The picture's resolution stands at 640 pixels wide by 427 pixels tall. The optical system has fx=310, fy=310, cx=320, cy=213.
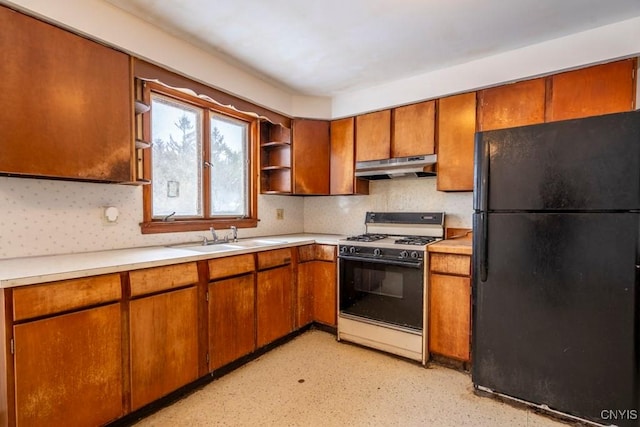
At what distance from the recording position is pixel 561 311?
1.73 m

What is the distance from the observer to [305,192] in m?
3.23

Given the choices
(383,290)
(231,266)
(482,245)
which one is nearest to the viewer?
(482,245)

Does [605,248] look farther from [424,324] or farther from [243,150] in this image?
[243,150]

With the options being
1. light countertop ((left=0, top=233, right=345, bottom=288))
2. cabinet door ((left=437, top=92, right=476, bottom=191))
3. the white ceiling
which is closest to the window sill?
light countertop ((left=0, top=233, right=345, bottom=288))

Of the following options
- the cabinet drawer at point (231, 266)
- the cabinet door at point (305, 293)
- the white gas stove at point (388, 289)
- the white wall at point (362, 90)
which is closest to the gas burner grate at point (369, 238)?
the white gas stove at point (388, 289)

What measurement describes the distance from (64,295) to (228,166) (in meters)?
1.79

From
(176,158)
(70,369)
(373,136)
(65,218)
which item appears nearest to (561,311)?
(373,136)

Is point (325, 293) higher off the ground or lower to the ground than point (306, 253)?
lower

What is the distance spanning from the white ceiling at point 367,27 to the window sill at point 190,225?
1.34 meters

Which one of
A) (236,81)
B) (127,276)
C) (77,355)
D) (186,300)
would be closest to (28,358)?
(77,355)

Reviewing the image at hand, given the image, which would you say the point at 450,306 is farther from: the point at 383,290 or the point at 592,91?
the point at 592,91

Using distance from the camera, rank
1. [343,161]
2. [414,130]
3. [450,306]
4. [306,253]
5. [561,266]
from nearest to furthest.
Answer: [561,266] → [450,306] → [414,130] → [306,253] → [343,161]

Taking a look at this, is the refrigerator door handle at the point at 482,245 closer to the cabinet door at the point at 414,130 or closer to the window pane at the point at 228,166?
the cabinet door at the point at 414,130

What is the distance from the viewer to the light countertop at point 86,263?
135 centimetres
